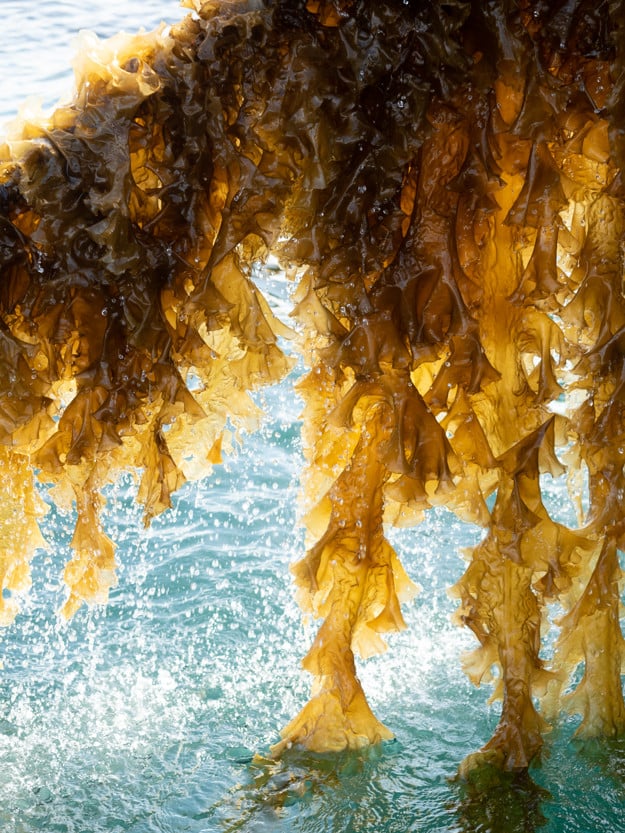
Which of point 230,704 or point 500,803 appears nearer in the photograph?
point 500,803

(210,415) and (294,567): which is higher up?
(210,415)

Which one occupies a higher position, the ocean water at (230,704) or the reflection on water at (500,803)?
the ocean water at (230,704)

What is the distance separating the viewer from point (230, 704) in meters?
2.02

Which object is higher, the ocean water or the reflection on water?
the ocean water

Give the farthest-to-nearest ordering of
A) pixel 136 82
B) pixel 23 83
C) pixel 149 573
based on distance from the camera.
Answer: pixel 23 83 → pixel 149 573 → pixel 136 82

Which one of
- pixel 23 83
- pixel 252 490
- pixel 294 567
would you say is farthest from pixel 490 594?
pixel 23 83

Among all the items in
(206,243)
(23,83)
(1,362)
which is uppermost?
(23,83)

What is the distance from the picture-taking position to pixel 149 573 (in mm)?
2582

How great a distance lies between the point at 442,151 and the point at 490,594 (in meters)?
0.65

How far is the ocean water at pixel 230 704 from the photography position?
1.65 m

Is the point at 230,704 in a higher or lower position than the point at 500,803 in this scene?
higher

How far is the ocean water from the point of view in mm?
1646

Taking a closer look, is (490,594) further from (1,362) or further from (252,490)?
(252,490)

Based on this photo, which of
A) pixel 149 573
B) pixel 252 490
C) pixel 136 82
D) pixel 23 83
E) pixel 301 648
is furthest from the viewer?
pixel 23 83
